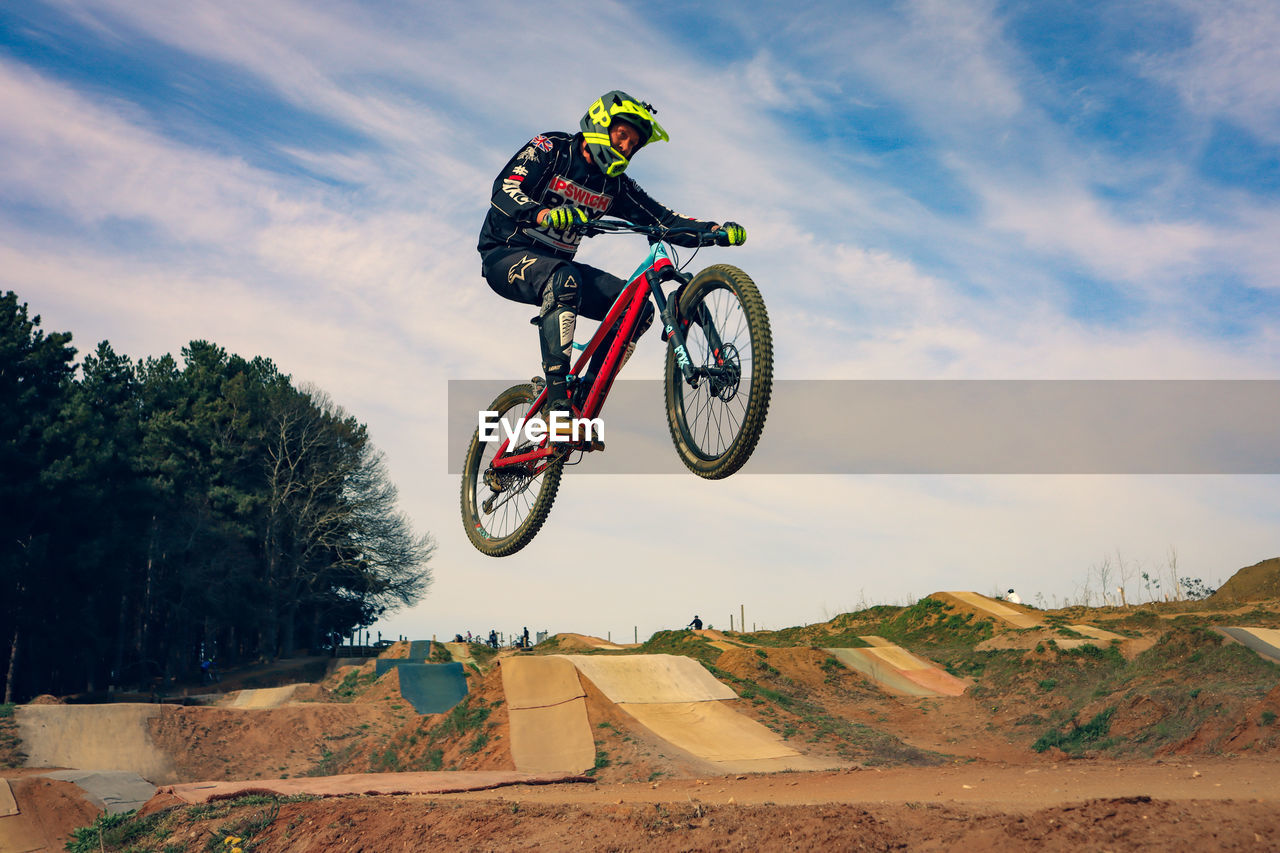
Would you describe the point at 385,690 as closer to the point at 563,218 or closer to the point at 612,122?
the point at 563,218

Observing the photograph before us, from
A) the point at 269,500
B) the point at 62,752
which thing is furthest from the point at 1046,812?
the point at 269,500

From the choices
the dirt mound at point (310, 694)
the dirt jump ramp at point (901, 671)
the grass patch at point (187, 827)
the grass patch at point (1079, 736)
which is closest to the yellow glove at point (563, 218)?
the grass patch at point (187, 827)

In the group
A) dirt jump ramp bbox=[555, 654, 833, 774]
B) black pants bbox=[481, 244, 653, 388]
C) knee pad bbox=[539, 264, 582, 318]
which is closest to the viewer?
knee pad bbox=[539, 264, 582, 318]

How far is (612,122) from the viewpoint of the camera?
746 cm

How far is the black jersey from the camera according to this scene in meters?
8.13

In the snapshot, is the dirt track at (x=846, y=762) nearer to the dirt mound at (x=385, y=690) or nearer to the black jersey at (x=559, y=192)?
the dirt mound at (x=385, y=690)

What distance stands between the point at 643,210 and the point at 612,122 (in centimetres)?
121

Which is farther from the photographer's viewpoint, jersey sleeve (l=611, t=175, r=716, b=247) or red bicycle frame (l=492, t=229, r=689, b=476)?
jersey sleeve (l=611, t=175, r=716, b=247)

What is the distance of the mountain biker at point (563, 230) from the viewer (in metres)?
8.05

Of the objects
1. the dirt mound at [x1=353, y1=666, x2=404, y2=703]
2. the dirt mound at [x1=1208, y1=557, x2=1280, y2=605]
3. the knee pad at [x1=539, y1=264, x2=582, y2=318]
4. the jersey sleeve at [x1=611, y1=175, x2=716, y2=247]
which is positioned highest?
the jersey sleeve at [x1=611, y1=175, x2=716, y2=247]

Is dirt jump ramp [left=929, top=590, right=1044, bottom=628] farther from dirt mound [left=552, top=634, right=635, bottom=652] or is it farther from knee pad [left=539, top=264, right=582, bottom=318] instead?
knee pad [left=539, top=264, right=582, bottom=318]

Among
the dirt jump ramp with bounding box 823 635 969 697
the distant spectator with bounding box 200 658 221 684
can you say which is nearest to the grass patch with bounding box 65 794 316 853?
the dirt jump ramp with bounding box 823 635 969 697

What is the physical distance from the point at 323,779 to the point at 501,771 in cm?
368

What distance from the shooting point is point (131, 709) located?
24859 mm
